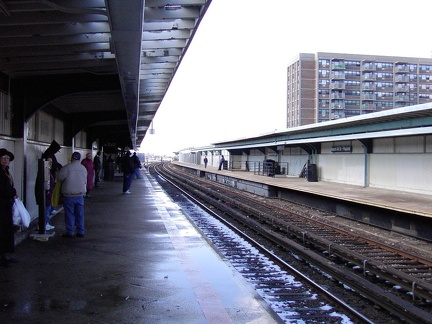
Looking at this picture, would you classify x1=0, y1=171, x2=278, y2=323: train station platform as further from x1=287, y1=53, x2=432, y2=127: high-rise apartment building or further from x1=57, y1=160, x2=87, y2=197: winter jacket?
x1=287, y1=53, x2=432, y2=127: high-rise apartment building

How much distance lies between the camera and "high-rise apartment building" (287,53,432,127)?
295 feet

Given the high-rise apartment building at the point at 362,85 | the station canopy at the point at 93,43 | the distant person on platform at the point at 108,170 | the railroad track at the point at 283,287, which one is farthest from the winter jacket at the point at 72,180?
the high-rise apartment building at the point at 362,85

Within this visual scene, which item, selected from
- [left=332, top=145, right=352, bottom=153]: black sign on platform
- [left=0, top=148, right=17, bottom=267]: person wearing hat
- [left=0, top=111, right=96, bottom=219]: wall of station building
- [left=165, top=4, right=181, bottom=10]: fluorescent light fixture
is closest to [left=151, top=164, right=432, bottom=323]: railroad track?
[left=165, top=4, right=181, bottom=10]: fluorescent light fixture

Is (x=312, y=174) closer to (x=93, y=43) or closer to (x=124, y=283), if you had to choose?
(x=93, y=43)

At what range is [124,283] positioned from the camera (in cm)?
536

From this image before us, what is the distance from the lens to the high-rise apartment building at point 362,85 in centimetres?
9000

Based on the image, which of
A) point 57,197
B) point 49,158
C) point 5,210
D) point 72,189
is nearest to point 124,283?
point 5,210

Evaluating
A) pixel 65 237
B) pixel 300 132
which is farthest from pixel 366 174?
pixel 65 237

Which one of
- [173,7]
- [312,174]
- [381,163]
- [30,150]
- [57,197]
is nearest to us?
[173,7]

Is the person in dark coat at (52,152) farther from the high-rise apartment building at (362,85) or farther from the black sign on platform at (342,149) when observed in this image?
the high-rise apartment building at (362,85)

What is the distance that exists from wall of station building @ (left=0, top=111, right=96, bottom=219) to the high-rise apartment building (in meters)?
82.5

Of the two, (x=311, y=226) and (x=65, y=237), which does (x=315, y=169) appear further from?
(x=65, y=237)

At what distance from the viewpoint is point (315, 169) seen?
79.8 ft

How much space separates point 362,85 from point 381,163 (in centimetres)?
7714
